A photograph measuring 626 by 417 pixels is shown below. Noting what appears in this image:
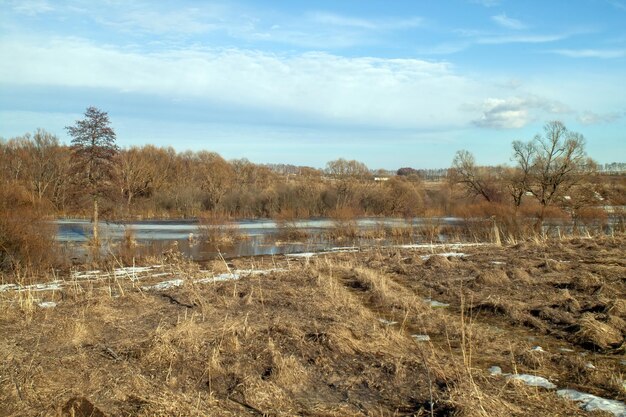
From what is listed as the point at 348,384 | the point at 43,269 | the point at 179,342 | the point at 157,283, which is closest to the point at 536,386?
the point at 348,384

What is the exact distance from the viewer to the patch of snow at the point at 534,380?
5.82m

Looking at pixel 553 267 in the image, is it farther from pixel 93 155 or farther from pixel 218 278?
pixel 93 155

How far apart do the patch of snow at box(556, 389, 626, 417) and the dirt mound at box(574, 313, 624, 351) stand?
2173 mm

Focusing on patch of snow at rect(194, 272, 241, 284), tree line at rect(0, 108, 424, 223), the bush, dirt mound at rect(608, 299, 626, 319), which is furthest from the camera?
tree line at rect(0, 108, 424, 223)

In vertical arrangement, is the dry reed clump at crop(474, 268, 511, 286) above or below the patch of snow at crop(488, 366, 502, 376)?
above

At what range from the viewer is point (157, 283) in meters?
13.3

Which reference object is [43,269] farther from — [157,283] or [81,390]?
[81,390]

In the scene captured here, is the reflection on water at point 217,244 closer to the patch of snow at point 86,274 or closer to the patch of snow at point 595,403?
the patch of snow at point 86,274

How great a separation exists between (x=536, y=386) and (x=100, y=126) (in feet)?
84.1

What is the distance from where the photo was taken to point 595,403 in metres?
5.23

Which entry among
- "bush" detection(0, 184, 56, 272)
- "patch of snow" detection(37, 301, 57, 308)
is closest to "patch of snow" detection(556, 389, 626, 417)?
"patch of snow" detection(37, 301, 57, 308)

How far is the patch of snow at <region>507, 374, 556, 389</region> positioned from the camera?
5.82m

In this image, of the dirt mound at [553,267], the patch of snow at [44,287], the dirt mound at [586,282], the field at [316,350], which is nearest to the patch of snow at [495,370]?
the field at [316,350]

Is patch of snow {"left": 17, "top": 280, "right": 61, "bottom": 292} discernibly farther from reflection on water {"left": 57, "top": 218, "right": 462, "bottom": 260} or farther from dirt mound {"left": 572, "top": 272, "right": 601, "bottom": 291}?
dirt mound {"left": 572, "top": 272, "right": 601, "bottom": 291}
